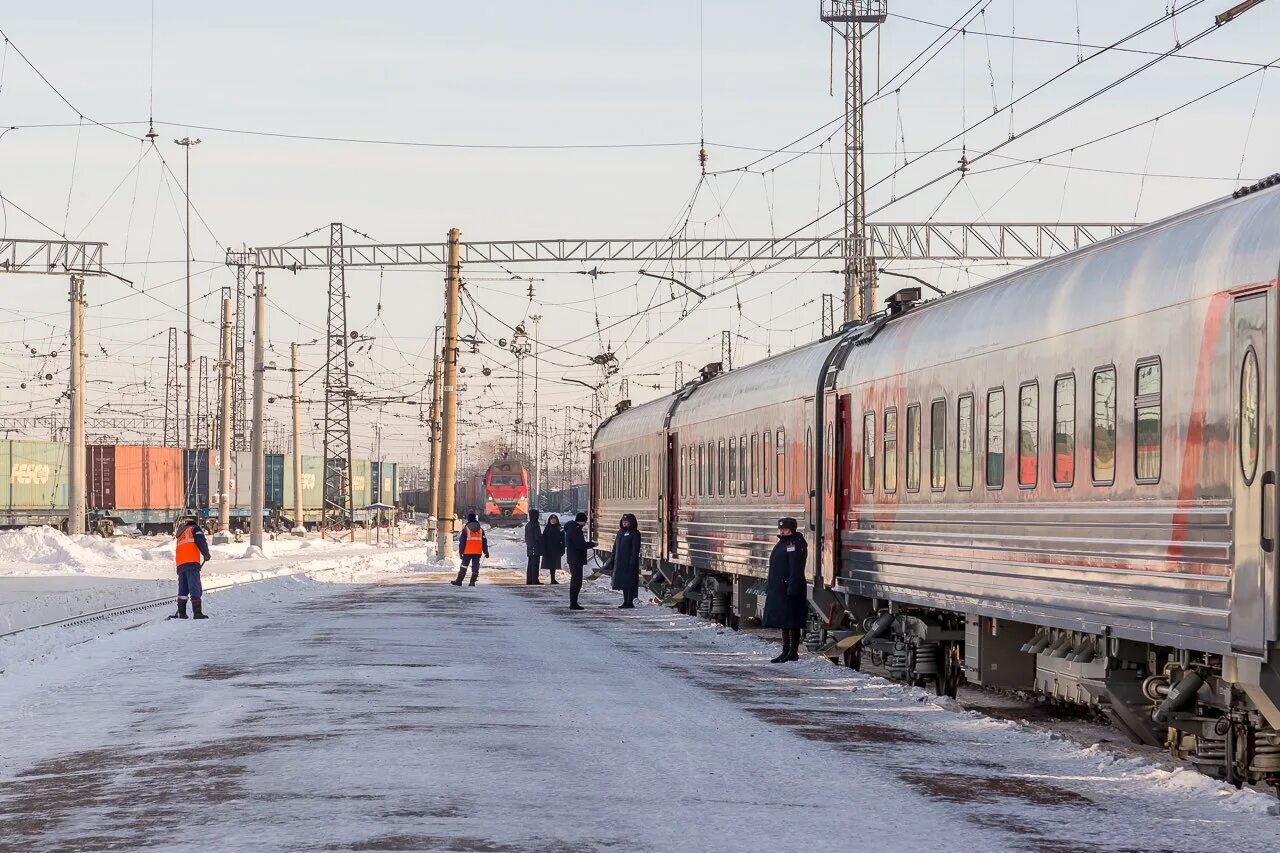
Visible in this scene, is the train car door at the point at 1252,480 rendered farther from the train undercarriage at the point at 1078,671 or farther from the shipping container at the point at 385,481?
the shipping container at the point at 385,481

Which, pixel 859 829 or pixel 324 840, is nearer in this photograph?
pixel 324 840

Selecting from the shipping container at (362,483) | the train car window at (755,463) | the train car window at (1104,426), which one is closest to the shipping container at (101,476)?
the shipping container at (362,483)

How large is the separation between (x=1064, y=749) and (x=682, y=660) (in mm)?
8478

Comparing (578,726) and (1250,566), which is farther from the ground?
(1250,566)

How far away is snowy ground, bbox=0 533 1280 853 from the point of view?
9727mm

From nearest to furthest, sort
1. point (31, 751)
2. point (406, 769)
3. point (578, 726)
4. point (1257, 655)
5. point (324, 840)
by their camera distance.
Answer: point (324, 840) → point (1257, 655) → point (406, 769) → point (31, 751) → point (578, 726)

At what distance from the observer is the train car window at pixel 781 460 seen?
78.7 feet

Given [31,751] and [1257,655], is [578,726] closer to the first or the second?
[31,751]

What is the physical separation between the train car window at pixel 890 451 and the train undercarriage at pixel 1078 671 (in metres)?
1.32

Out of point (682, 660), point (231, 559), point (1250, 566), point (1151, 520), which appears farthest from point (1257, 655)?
point (231, 559)

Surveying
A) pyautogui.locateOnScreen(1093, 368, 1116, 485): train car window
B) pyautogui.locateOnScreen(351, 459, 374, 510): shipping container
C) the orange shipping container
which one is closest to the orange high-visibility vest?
pyautogui.locateOnScreen(1093, 368, 1116, 485): train car window

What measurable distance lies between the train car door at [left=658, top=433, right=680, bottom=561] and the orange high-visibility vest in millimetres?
8813

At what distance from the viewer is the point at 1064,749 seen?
1358 cm

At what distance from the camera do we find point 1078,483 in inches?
543
